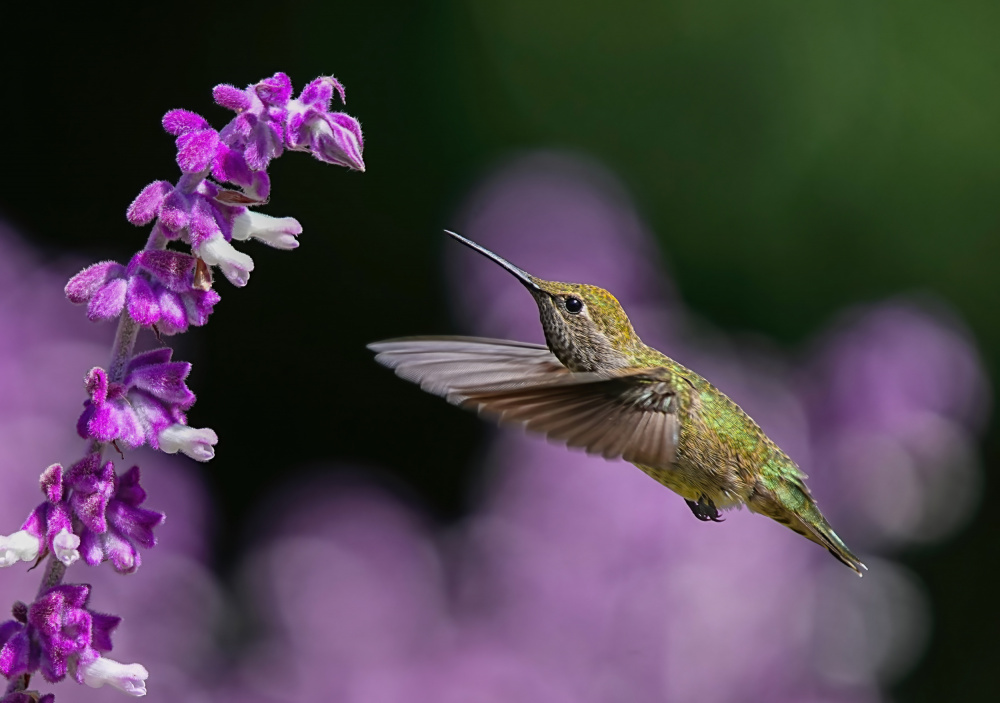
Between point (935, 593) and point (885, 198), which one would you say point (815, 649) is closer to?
point (935, 593)

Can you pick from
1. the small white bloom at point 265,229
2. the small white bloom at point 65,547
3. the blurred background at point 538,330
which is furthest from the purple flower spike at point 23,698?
the blurred background at point 538,330

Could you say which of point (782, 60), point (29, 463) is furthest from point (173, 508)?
point (782, 60)

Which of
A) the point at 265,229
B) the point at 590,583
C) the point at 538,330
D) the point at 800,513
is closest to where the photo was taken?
the point at 265,229

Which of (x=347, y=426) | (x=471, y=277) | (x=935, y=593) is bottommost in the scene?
(x=347, y=426)

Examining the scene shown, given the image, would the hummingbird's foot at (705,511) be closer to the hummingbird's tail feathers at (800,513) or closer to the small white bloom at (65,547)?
the hummingbird's tail feathers at (800,513)

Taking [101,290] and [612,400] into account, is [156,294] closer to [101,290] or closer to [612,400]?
[101,290]

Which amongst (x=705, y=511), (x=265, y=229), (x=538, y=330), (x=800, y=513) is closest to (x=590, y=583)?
(x=538, y=330)
